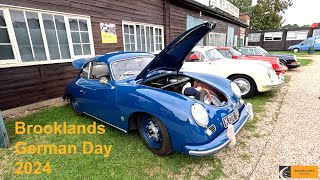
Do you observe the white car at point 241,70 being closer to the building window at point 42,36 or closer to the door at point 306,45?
the building window at point 42,36

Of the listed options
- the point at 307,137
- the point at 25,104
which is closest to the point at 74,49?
the point at 25,104

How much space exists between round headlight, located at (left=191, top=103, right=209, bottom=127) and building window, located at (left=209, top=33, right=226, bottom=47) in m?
13.7

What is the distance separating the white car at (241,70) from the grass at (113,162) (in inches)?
123

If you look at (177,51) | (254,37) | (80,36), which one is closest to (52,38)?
(80,36)

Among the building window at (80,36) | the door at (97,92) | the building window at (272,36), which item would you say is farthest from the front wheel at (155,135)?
the building window at (272,36)

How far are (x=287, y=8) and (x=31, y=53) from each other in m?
41.0

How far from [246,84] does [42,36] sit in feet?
19.2

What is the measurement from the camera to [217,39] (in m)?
16.0

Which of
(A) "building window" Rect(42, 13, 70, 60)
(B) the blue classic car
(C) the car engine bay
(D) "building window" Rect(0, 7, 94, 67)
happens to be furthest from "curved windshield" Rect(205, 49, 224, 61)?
(A) "building window" Rect(42, 13, 70, 60)

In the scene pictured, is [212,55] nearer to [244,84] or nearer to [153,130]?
[244,84]

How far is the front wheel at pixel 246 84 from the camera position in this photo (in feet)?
16.4

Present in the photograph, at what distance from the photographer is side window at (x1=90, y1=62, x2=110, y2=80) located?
132 inches

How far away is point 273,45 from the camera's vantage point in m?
28.9

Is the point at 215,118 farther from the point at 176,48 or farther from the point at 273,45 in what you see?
the point at 273,45
